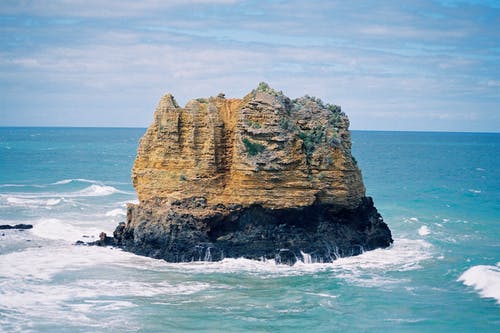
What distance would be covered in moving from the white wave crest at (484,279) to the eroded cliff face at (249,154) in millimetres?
6354

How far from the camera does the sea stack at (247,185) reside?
31.4 metres

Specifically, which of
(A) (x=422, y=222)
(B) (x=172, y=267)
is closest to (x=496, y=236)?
(A) (x=422, y=222)

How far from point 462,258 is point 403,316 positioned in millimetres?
9903

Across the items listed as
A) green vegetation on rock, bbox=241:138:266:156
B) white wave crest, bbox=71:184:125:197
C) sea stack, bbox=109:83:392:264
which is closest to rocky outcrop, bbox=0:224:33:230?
sea stack, bbox=109:83:392:264

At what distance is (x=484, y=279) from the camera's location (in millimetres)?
28250

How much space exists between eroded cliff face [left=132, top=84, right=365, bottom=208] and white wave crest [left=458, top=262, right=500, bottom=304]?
6.35 meters

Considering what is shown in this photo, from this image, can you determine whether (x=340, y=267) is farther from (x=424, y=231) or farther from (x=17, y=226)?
(x=17, y=226)

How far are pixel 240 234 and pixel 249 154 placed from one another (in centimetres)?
371

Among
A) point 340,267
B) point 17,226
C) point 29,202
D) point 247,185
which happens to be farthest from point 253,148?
point 29,202

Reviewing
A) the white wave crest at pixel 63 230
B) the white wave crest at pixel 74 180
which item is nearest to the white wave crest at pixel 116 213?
the white wave crest at pixel 63 230

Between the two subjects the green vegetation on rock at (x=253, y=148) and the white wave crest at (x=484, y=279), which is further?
the green vegetation on rock at (x=253, y=148)

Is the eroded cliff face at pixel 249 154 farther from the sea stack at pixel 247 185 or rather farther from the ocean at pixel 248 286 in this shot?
the ocean at pixel 248 286

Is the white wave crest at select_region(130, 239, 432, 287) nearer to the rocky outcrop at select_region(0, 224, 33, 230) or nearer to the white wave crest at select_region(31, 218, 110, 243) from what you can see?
the white wave crest at select_region(31, 218, 110, 243)

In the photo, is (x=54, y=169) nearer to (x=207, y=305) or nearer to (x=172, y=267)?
(x=172, y=267)
